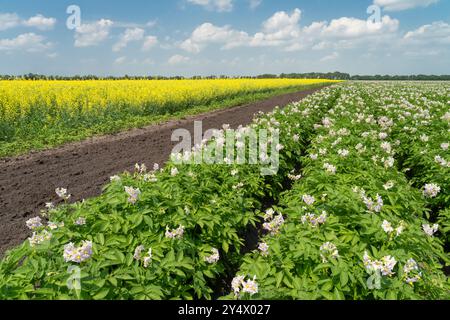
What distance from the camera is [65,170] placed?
25.7ft

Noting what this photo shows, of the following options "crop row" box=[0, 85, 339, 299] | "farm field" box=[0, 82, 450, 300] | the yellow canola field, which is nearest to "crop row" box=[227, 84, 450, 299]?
"farm field" box=[0, 82, 450, 300]

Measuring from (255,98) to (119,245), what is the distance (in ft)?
94.8

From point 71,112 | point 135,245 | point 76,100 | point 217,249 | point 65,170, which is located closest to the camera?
point 135,245

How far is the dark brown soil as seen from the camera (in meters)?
5.61

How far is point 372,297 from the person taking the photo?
2.58 metres

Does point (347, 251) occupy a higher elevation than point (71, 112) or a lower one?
lower

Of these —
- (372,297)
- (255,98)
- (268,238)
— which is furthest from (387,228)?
(255,98)

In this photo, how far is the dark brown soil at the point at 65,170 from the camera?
18.4ft

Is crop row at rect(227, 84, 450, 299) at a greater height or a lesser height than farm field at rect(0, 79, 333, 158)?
lesser

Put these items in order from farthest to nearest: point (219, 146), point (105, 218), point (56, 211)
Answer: point (219, 146) → point (56, 211) → point (105, 218)

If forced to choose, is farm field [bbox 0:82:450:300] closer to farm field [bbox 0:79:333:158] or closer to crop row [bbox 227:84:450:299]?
crop row [bbox 227:84:450:299]

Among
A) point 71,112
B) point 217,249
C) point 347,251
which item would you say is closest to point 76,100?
point 71,112

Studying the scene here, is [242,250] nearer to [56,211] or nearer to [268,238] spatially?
[268,238]

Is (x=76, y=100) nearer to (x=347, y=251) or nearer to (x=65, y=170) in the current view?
(x=65, y=170)
